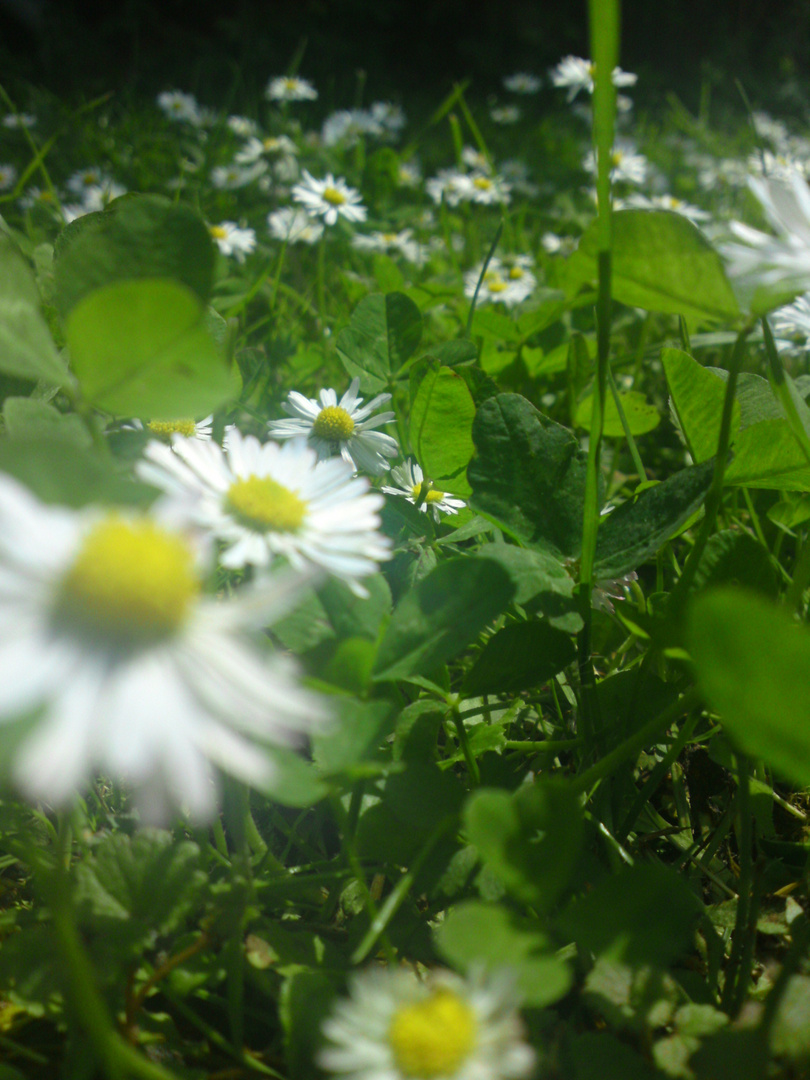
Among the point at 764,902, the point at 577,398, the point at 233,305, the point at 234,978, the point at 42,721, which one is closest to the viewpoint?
the point at 42,721

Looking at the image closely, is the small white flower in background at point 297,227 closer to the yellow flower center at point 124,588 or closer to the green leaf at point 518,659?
the green leaf at point 518,659

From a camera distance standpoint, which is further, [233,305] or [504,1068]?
[233,305]

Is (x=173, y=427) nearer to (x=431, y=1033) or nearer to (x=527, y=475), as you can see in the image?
(x=527, y=475)

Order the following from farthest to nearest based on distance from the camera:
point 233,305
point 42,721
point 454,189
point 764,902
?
point 454,189
point 233,305
point 764,902
point 42,721

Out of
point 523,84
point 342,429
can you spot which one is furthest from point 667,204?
point 523,84

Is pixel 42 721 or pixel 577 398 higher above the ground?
pixel 42 721

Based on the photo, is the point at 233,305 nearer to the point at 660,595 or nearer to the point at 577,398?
the point at 577,398

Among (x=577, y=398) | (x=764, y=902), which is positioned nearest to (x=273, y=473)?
(x=764, y=902)
